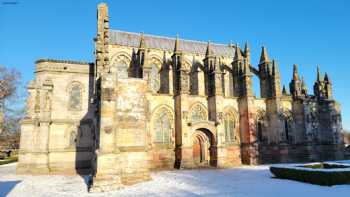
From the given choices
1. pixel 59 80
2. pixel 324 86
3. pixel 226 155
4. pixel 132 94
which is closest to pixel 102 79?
pixel 132 94

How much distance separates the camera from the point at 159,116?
2311cm

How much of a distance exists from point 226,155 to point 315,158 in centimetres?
990

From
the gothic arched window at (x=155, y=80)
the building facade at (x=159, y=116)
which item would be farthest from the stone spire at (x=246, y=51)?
the gothic arched window at (x=155, y=80)

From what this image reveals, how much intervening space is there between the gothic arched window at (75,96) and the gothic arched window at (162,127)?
6.56m

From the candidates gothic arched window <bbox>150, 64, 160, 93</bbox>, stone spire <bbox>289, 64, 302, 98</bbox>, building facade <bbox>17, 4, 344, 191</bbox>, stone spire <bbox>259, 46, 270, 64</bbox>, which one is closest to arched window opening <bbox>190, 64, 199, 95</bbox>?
building facade <bbox>17, 4, 344, 191</bbox>

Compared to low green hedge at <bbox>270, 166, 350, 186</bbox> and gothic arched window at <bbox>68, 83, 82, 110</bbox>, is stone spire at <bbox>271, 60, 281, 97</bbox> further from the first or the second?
gothic arched window at <bbox>68, 83, 82, 110</bbox>

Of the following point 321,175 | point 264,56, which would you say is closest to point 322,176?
point 321,175

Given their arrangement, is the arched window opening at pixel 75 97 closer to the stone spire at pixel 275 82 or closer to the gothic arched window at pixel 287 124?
the stone spire at pixel 275 82

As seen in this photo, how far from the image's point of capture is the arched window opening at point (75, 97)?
2225 cm

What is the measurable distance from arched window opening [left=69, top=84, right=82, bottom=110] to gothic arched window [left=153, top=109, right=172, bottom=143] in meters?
6.59

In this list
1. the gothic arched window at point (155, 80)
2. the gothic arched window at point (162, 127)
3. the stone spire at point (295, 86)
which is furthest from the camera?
the stone spire at point (295, 86)

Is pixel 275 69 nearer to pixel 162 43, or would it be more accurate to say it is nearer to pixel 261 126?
pixel 261 126

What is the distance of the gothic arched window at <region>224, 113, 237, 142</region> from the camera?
25625 mm

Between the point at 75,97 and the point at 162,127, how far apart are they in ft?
25.4
